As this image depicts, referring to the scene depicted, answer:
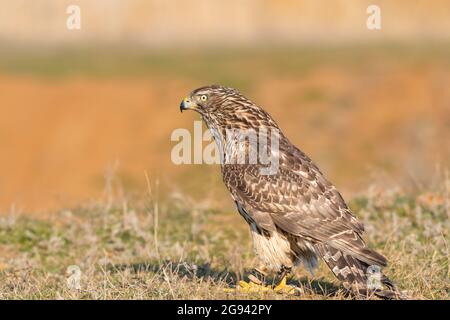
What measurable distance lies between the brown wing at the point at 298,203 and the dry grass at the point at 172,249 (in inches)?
18.3

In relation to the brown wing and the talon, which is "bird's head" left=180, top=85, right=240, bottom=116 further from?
the talon

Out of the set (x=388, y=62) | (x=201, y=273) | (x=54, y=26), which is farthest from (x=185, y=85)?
(x=201, y=273)

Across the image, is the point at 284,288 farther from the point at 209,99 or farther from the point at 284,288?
the point at 209,99

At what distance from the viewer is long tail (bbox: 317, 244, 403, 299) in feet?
22.1

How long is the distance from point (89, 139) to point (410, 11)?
31.9 metres

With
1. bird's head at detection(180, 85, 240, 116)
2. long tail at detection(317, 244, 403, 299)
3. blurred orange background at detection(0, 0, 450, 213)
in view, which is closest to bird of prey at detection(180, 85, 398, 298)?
long tail at detection(317, 244, 403, 299)

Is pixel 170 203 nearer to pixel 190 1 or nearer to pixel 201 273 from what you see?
pixel 201 273

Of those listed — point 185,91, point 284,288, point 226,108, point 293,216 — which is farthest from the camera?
point 185,91

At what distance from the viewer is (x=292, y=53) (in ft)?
155

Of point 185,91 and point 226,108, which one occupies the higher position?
point 226,108

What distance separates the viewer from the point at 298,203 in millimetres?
7184

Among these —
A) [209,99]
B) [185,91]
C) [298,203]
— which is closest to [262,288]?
[298,203]

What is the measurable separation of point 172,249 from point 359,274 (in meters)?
3.24

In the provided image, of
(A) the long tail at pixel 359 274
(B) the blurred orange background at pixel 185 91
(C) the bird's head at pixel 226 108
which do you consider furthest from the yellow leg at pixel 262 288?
(B) the blurred orange background at pixel 185 91
